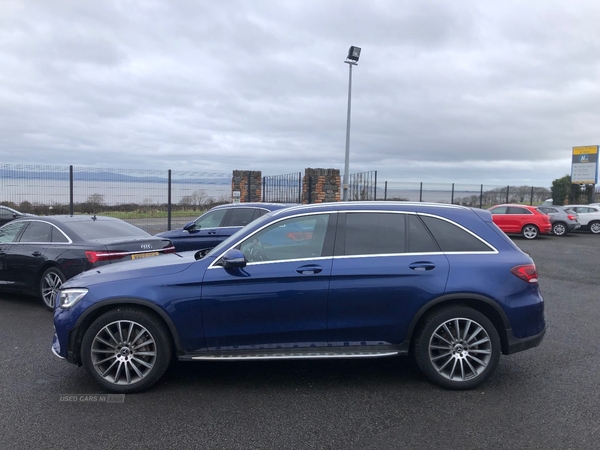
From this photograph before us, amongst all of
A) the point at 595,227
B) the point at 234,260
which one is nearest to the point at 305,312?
the point at 234,260

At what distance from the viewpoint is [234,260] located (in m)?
4.54

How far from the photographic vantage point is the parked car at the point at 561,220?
2258cm

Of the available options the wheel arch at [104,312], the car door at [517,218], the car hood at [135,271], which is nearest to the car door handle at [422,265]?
the car hood at [135,271]

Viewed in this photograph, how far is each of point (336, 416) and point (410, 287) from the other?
130cm

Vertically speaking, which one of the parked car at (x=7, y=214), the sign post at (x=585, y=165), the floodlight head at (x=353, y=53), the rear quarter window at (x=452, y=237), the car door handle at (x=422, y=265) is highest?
the floodlight head at (x=353, y=53)

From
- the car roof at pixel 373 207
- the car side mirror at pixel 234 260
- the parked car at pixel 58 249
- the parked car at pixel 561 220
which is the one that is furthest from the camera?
the parked car at pixel 561 220

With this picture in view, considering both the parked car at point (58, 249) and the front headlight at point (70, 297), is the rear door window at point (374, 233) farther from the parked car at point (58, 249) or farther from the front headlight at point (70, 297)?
the parked car at point (58, 249)

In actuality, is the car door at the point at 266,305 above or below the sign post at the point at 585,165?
below

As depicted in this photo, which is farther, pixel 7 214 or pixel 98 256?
pixel 7 214

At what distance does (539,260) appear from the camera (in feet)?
46.0

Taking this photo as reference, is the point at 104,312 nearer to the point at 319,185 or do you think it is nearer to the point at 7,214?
the point at 7,214

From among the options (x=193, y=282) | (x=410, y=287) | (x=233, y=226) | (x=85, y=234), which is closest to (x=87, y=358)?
(x=193, y=282)

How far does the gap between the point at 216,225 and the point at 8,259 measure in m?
4.11

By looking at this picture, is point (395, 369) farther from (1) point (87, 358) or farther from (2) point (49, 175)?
(2) point (49, 175)
